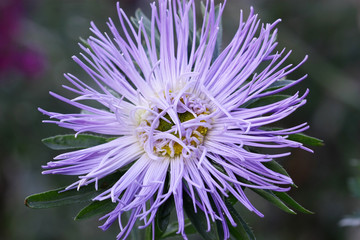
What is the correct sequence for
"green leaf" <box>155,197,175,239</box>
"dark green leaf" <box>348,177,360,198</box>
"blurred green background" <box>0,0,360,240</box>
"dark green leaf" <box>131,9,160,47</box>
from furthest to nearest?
"blurred green background" <box>0,0,360,240</box>
"dark green leaf" <box>348,177,360,198</box>
"dark green leaf" <box>131,9,160,47</box>
"green leaf" <box>155,197,175,239</box>

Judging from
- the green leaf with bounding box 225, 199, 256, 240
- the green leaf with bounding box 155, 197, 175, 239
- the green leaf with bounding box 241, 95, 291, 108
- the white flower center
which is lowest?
the green leaf with bounding box 225, 199, 256, 240

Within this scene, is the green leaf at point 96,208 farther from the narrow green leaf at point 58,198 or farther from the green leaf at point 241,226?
the green leaf at point 241,226

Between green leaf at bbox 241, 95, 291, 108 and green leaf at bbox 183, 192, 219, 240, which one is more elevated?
green leaf at bbox 241, 95, 291, 108

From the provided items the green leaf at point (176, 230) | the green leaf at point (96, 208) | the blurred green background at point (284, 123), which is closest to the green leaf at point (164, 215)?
the green leaf at point (96, 208)

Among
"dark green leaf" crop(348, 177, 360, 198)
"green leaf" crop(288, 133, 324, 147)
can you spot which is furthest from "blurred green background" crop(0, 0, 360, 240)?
"green leaf" crop(288, 133, 324, 147)

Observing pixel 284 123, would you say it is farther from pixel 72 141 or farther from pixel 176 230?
pixel 72 141

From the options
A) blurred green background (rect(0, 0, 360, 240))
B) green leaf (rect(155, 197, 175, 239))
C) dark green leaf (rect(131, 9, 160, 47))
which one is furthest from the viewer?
blurred green background (rect(0, 0, 360, 240))

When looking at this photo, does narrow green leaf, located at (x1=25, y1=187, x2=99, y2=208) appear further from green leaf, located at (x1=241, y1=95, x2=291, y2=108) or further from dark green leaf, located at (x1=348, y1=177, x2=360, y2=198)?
dark green leaf, located at (x1=348, y1=177, x2=360, y2=198)

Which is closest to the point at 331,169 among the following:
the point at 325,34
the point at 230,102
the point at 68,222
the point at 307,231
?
the point at 307,231

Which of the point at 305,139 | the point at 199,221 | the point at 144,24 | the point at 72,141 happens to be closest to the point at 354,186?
the point at 305,139
